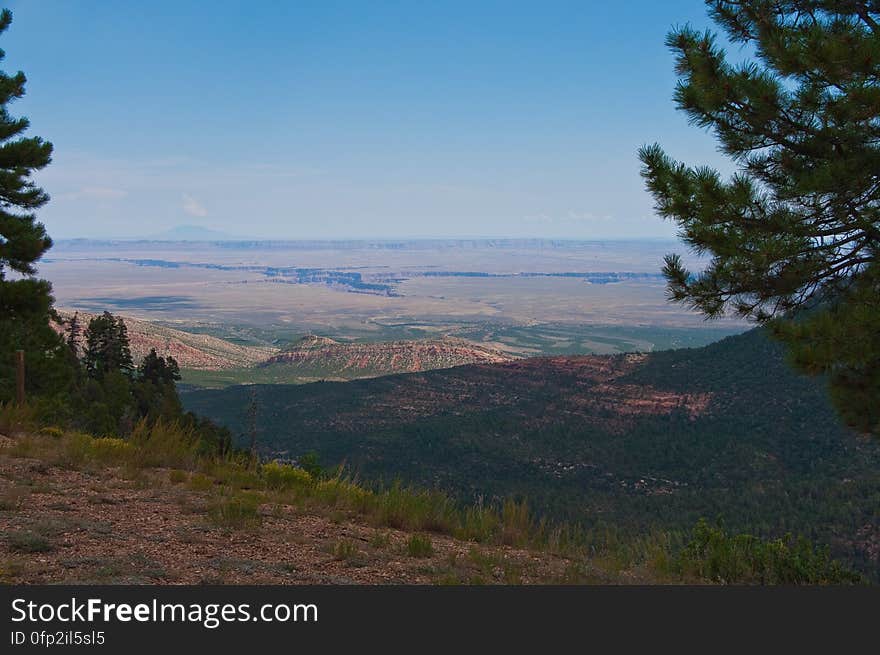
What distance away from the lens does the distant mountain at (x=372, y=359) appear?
109m

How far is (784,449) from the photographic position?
126 ft

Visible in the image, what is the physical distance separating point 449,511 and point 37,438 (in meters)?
7.09

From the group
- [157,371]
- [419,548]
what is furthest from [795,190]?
[157,371]

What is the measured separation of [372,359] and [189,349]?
Result: 39.1 meters

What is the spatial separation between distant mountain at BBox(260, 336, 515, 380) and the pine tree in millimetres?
95432

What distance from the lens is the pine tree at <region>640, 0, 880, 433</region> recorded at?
6.82 m

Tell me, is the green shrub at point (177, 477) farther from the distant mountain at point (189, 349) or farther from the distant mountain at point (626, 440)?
the distant mountain at point (189, 349)

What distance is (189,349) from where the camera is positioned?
5064 inches

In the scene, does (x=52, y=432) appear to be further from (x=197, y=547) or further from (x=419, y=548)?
(x=419, y=548)

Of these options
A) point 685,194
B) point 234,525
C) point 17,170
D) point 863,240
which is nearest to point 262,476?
point 234,525

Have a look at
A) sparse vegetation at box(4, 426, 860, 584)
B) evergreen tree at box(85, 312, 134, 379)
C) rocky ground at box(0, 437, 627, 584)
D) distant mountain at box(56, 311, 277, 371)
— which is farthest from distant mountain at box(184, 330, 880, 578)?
distant mountain at box(56, 311, 277, 371)

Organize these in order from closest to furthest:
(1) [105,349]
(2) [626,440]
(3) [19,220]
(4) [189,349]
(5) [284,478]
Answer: (5) [284,478], (3) [19,220], (1) [105,349], (2) [626,440], (4) [189,349]

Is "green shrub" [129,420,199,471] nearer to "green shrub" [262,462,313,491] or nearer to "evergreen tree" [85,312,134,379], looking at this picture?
"green shrub" [262,462,313,491]

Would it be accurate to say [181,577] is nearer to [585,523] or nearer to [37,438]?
[37,438]
